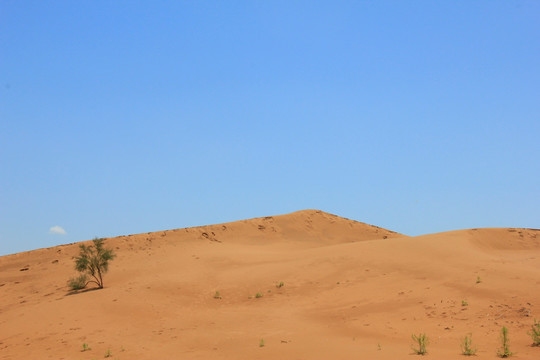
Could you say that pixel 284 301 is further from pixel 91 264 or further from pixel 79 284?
pixel 79 284

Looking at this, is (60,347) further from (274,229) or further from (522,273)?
(274,229)

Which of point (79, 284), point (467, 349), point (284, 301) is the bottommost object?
point (467, 349)

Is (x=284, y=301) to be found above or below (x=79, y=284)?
below

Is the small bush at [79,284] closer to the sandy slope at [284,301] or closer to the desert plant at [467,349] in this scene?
the sandy slope at [284,301]

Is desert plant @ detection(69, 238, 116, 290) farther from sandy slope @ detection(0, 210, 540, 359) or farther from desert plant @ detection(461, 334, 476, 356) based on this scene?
desert plant @ detection(461, 334, 476, 356)

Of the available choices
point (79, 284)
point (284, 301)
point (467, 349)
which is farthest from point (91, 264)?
point (467, 349)

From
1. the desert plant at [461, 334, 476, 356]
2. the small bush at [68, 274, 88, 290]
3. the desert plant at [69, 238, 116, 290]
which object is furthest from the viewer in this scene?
the small bush at [68, 274, 88, 290]

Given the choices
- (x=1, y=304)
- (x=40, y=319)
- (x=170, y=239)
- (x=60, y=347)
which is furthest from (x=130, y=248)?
(x=60, y=347)

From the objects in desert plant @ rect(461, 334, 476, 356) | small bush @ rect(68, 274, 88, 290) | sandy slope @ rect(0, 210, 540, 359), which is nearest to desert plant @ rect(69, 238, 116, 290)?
small bush @ rect(68, 274, 88, 290)

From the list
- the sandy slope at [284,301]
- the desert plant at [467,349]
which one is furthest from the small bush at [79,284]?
the desert plant at [467,349]

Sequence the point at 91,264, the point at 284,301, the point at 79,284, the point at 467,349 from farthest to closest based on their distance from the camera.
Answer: the point at 79,284, the point at 91,264, the point at 284,301, the point at 467,349

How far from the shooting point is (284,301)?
20.8 metres

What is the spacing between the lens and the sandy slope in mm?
14438

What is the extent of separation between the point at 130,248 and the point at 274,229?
11961 mm
